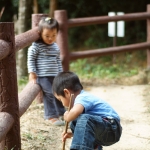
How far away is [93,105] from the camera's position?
3.10 metres

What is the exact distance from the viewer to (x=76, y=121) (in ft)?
10.3

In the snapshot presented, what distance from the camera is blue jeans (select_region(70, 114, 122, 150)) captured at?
297 centimetres

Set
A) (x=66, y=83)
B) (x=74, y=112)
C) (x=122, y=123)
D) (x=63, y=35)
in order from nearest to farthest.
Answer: (x=74, y=112)
(x=66, y=83)
(x=122, y=123)
(x=63, y=35)

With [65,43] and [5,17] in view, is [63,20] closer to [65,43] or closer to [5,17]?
[65,43]

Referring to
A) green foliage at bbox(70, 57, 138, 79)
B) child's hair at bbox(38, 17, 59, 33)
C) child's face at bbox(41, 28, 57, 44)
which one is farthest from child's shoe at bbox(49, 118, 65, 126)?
green foliage at bbox(70, 57, 138, 79)

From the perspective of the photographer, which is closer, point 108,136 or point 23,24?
point 108,136

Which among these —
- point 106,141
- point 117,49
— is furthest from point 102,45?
point 106,141

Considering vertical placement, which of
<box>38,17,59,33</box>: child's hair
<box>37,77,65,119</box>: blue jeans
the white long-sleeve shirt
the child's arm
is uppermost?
<box>38,17,59,33</box>: child's hair

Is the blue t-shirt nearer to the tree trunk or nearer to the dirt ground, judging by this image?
the dirt ground

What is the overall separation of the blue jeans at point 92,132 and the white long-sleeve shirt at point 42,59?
5.07 ft

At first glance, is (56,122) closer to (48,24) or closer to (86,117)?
(48,24)

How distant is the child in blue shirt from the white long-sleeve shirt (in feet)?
4.86

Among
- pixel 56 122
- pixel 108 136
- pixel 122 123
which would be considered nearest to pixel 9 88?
pixel 108 136

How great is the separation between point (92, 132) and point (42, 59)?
1.79 m
